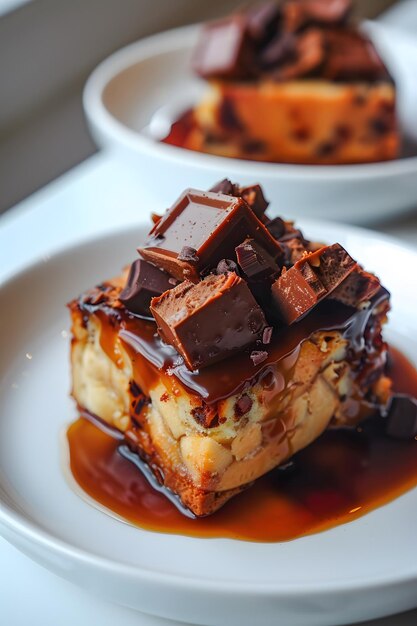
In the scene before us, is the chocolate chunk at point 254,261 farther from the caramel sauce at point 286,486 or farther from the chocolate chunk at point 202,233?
the caramel sauce at point 286,486

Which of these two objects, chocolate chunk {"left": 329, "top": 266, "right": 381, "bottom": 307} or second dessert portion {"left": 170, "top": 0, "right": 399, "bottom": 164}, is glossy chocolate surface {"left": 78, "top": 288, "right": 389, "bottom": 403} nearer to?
chocolate chunk {"left": 329, "top": 266, "right": 381, "bottom": 307}

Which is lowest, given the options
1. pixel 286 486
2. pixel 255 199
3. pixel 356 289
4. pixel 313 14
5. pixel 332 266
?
pixel 286 486

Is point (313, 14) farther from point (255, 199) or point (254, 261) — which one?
point (254, 261)

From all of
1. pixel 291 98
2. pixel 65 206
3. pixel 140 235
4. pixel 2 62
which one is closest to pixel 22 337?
pixel 140 235

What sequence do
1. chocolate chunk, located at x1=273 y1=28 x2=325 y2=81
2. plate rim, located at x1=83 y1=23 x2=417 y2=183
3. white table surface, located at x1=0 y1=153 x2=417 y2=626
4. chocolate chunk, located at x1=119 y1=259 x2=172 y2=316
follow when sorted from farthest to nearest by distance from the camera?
1. chocolate chunk, located at x1=273 y1=28 x2=325 y2=81
2. plate rim, located at x1=83 y1=23 x2=417 y2=183
3. chocolate chunk, located at x1=119 y1=259 x2=172 y2=316
4. white table surface, located at x1=0 y1=153 x2=417 y2=626

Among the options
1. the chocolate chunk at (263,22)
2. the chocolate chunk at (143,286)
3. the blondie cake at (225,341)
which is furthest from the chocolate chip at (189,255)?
the chocolate chunk at (263,22)

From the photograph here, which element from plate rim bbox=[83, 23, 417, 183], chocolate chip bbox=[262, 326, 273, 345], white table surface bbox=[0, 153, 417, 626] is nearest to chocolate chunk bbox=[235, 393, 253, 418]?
chocolate chip bbox=[262, 326, 273, 345]

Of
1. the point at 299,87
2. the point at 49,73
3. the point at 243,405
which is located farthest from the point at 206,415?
the point at 49,73

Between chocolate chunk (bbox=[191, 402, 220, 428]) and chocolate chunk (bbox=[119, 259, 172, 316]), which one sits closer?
chocolate chunk (bbox=[191, 402, 220, 428])
